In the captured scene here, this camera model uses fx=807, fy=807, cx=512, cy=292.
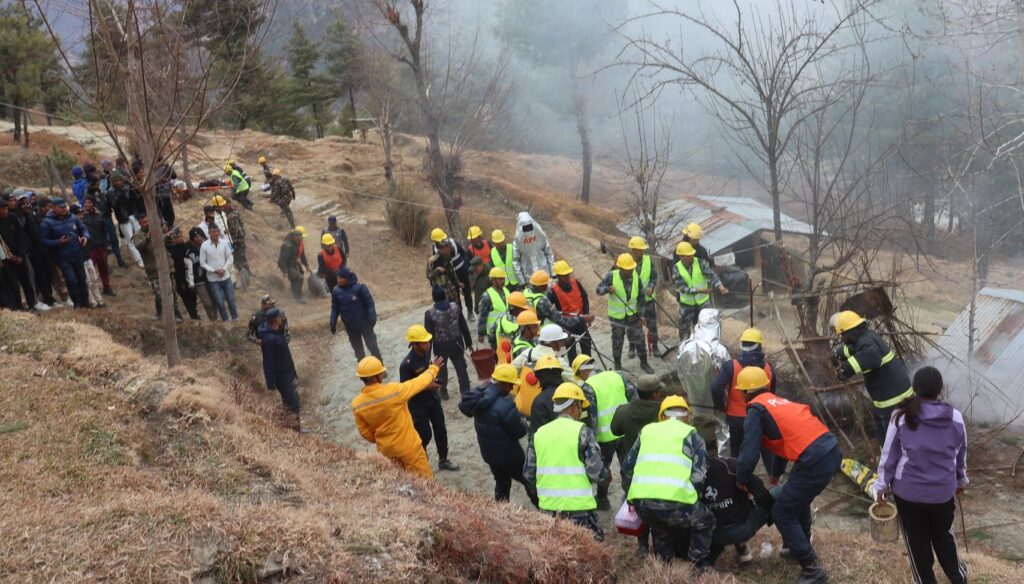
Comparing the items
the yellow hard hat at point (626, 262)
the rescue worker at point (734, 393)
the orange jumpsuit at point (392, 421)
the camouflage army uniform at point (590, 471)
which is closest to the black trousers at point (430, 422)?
the orange jumpsuit at point (392, 421)

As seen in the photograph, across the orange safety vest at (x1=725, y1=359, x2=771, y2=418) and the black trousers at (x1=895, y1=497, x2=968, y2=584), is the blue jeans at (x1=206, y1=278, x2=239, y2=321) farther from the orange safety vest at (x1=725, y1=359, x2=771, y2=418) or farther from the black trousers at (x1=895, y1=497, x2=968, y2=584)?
the black trousers at (x1=895, y1=497, x2=968, y2=584)

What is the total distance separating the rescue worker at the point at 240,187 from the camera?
18.8 m

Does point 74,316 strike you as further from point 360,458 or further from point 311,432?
point 360,458

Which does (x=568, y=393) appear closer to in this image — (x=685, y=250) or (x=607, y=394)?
(x=607, y=394)

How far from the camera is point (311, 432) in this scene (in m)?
10.1

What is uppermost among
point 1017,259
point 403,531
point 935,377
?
point 935,377

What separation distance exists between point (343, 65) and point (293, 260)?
24349 millimetres

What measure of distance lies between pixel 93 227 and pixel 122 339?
8.68ft

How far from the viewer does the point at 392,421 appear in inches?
274

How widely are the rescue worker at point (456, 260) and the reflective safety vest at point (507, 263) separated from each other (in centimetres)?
78

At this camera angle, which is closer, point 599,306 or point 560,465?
point 560,465

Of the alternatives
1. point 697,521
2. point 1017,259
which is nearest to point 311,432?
point 697,521

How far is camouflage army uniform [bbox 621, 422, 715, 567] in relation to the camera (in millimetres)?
5340

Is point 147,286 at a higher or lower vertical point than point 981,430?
higher
